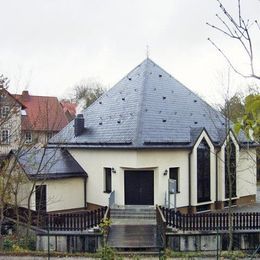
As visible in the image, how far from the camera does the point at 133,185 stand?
23.3m

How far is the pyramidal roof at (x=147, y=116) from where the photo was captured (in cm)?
2341

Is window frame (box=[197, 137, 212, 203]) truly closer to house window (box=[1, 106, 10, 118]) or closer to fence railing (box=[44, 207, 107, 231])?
fence railing (box=[44, 207, 107, 231])

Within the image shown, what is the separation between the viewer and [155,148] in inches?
894

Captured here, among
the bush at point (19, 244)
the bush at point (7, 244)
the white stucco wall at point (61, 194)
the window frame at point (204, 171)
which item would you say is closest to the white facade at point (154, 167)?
the window frame at point (204, 171)

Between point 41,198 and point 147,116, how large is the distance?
23.8ft

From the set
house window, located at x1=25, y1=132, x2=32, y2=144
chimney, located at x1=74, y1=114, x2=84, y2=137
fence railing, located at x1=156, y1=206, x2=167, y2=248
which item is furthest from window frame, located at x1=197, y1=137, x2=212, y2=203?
house window, located at x1=25, y1=132, x2=32, y2=144

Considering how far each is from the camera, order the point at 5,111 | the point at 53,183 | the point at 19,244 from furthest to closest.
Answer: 1. the point at 53,183
2. the point at 5,111
3. the point at 19,244

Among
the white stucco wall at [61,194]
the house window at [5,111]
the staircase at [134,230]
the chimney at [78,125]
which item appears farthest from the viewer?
the chimney at [78,125]

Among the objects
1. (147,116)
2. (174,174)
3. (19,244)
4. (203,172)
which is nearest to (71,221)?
(19,244)

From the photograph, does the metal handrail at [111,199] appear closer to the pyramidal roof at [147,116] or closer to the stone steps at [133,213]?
the stone steps at [133,213]

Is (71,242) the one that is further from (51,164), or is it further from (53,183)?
(51,164)

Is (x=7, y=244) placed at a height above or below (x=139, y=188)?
below

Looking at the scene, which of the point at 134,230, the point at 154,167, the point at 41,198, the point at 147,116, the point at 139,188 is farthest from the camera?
the point at 147,116

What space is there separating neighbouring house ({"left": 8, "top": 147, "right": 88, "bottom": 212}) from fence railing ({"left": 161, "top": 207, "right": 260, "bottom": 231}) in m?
7.89
